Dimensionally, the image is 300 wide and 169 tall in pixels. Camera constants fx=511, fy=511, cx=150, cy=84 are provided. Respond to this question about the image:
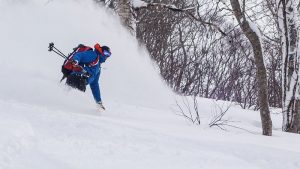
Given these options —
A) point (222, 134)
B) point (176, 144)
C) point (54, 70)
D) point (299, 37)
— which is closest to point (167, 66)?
point (54, 70)

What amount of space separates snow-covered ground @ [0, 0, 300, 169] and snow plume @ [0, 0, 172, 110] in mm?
30

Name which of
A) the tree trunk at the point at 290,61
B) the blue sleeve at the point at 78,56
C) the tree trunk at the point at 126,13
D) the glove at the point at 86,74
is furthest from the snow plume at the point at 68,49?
the tree trunk at the point at 290,61

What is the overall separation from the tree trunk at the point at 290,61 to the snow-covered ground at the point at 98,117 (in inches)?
16.8

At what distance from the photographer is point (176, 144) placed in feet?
18.5

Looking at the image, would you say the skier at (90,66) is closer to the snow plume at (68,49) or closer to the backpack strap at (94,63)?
the backpack strap at (94,63)

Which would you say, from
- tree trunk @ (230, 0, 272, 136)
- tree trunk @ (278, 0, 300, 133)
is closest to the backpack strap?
tree trunk @ (230, 0, 272, 136)

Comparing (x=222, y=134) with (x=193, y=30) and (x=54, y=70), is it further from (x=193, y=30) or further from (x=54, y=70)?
(x=193, y=30)

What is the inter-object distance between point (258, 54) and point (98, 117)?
2949 mm

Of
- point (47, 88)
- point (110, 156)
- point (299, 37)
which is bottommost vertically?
point (110, 156)

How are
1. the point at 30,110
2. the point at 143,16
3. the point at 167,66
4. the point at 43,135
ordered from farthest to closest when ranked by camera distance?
1. the point at 167,66
2. the point at 143,16
3. the point at 30,110
4. the point at 43,135

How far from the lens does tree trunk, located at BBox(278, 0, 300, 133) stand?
30.9ft

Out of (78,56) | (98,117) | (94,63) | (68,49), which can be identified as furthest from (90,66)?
(68,49)

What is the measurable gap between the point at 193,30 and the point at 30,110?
64.0 ft

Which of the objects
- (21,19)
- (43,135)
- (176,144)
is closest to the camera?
(43,135)
